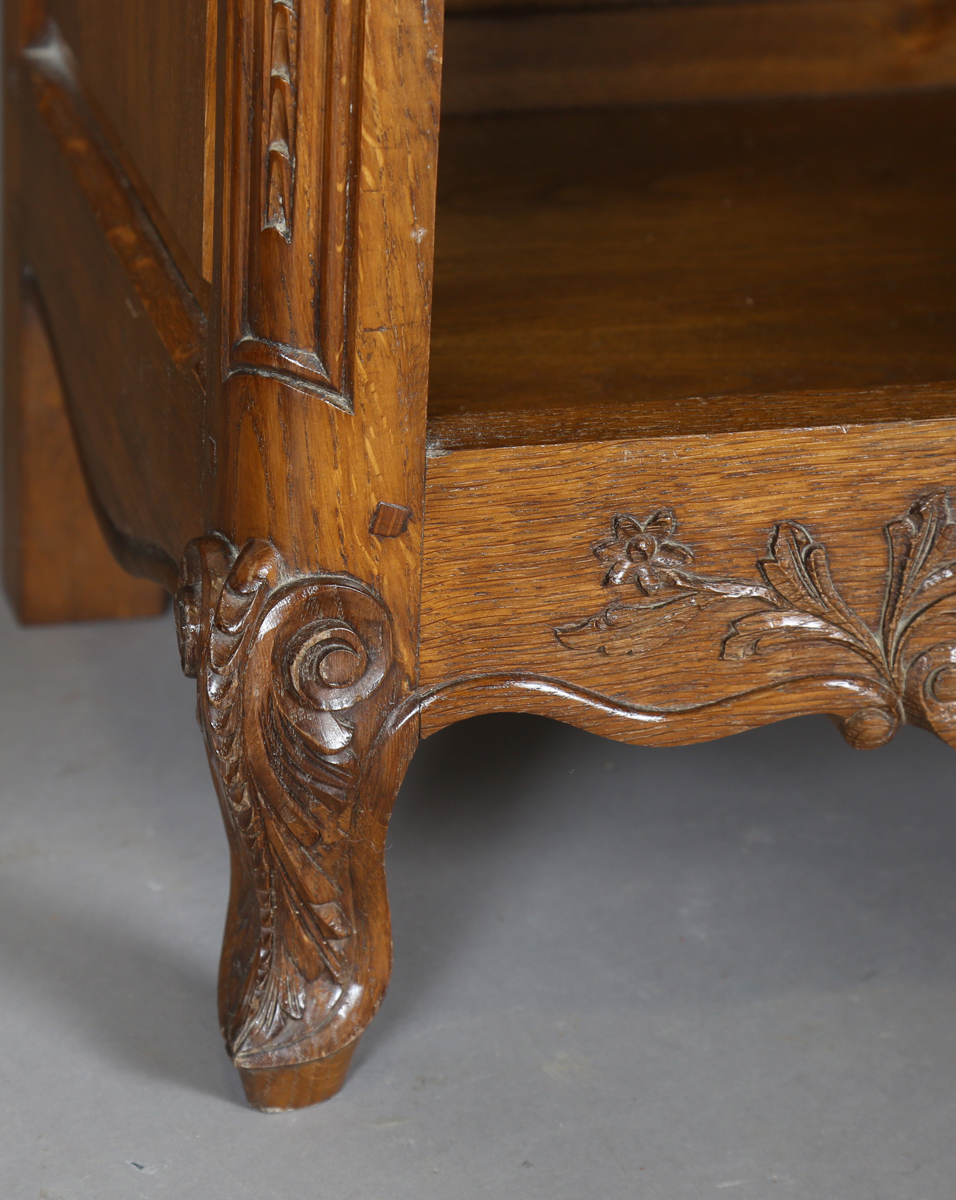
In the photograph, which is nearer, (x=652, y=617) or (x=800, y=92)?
(x=652, y=617)

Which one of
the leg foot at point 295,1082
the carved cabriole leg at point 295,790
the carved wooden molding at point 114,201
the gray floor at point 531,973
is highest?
the carved wooden molding at point 114,201

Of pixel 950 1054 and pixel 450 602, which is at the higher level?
pixel 450 602

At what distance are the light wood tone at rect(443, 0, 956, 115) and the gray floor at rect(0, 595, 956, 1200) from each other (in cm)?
67

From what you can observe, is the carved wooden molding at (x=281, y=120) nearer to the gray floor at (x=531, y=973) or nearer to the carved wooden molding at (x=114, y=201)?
the carved wooden molding at (x=114, y=201)

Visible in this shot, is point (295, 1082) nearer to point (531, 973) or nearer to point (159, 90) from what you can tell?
point (531, 973)

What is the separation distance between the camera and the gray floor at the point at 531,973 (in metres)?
0.93

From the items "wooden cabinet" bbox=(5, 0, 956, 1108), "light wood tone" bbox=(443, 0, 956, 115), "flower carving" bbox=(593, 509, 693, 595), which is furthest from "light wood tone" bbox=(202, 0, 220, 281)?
"light wood tone" bbox=(443, 0, 956, 115)

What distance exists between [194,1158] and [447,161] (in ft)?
3.10

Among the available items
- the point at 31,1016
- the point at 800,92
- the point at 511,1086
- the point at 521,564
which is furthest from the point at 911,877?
the point at 800,92

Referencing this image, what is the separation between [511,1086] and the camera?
99 cm

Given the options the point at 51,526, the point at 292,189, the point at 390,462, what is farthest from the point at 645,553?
the point at 51,526

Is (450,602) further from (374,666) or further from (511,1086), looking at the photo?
(511,1086)

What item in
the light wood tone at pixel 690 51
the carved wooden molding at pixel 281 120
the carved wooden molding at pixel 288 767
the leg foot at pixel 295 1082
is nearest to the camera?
the carved wooden molding at pixel 281 120

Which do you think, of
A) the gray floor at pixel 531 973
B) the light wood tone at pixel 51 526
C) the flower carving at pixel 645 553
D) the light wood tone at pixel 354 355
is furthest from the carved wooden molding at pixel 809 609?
the light wood tone at pixel 51 526
